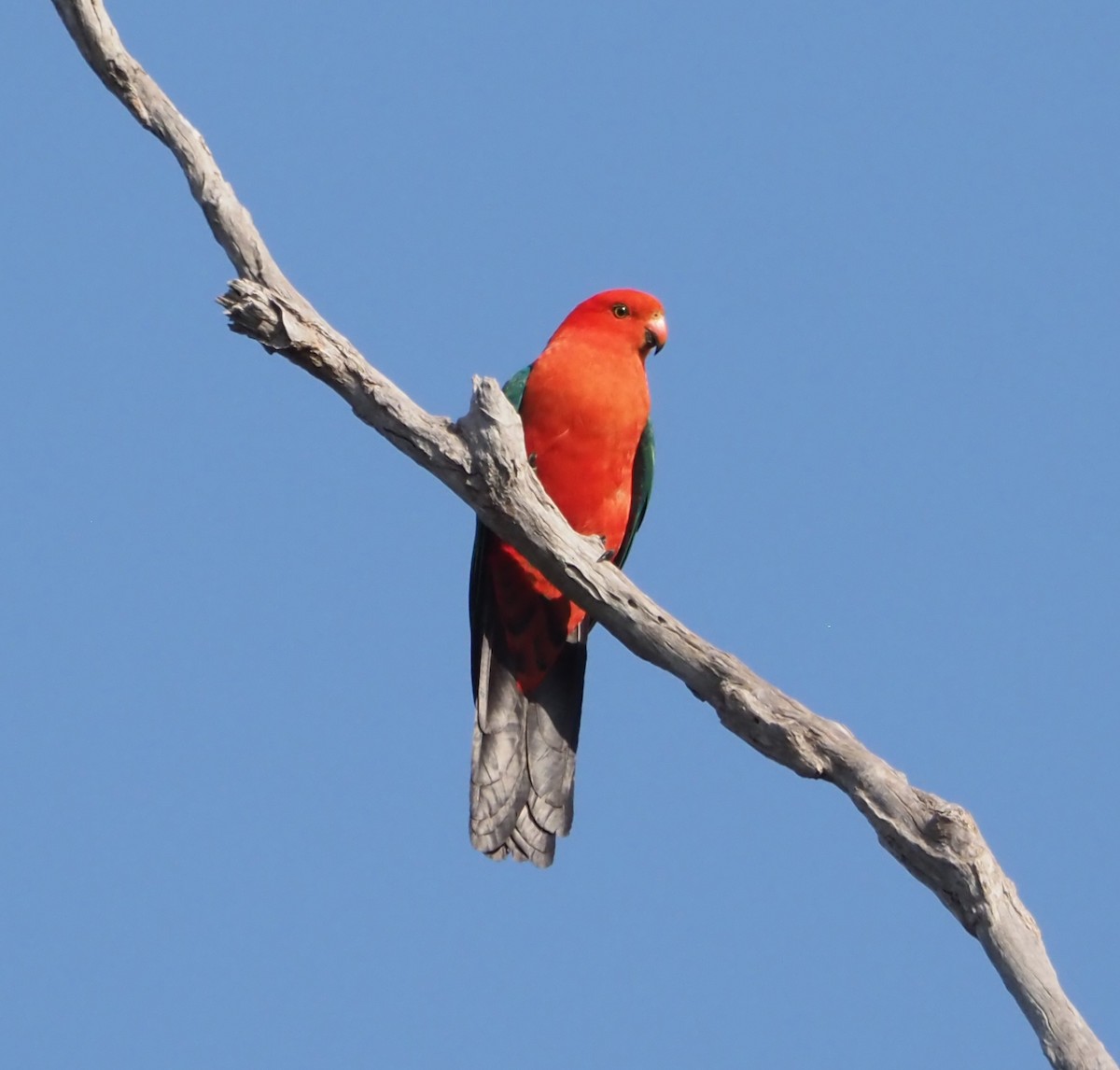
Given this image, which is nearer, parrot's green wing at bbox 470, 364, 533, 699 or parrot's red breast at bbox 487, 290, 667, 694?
parrot's red breast at bbox 487, 290, 667, 694

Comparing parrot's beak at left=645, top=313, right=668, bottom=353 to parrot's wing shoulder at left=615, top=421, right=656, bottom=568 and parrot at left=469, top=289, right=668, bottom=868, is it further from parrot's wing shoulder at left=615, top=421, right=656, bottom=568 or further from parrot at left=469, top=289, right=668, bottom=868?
parrot's wing shoulder at left=615, top=421, right=656, bottom=568

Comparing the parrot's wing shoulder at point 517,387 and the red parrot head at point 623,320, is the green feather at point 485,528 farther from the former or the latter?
the red parrot head at point 623,320

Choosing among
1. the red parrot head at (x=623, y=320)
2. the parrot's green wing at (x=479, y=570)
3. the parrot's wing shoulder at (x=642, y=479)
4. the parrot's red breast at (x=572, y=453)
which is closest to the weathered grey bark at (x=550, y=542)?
the parrot's red breast at (x=572, y=453)

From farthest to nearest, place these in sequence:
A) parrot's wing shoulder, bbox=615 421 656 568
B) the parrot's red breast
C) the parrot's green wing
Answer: parrot's wing shoulder, bbox=615 421 656 568 < the parrot's green wing < the parrot's red breast

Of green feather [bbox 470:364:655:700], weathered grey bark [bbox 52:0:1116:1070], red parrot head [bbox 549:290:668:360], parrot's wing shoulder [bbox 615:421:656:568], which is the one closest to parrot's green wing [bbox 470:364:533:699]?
green feather [bbox 470:364:655:700]

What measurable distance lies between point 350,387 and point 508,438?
1.95 feet

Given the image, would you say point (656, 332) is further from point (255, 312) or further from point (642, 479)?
point (255, 312)

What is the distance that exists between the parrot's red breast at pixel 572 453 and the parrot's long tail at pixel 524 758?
0.31 ft

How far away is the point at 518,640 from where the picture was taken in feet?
22.4

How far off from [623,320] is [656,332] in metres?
0.19

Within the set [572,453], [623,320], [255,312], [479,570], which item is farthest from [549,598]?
[255,312]

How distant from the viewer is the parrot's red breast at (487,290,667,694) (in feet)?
21.6

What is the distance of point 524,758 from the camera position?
22.1 feet

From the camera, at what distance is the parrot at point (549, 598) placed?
6594 mm
